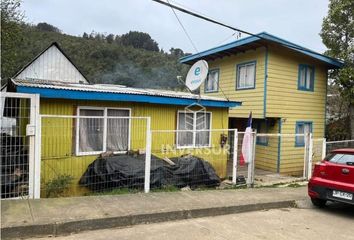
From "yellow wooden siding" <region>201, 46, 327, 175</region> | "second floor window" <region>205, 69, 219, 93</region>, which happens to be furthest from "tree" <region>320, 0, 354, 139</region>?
"second floor window" <region>205, 69, 219, 93</region>

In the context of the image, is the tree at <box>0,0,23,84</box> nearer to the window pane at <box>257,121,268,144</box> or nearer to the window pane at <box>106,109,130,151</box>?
the window pane at <box>106,109,130,151</box>

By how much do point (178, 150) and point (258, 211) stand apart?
157 inches

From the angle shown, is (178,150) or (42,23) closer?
(178,150)

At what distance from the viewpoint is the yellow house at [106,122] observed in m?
7.75

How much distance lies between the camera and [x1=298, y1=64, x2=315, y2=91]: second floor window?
14922 millimetres

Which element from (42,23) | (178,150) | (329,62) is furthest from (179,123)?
(42,23)

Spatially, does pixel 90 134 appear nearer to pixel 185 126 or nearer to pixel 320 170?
pixel 185 126

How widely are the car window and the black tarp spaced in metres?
3.23

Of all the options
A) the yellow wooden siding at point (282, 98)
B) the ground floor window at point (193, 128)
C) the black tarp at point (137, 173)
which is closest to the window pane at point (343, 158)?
the black tarp at point (137, 173)

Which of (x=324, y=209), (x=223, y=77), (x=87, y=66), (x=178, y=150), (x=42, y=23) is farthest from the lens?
(x=42, y=23)

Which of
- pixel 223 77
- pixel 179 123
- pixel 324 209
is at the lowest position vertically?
pixel 324 209

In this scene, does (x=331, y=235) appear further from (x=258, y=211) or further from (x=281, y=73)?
(x=281, y=73)

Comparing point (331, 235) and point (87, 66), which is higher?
point (87, 66)

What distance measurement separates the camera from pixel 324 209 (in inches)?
289
